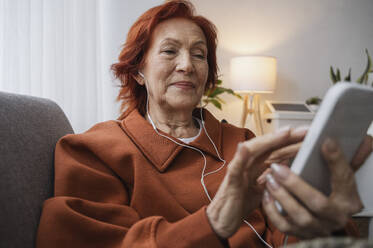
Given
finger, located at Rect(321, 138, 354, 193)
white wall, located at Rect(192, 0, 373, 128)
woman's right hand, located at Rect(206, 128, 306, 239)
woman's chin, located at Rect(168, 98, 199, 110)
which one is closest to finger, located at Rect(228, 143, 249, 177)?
woman's right hand, located at Rect(206, 128, 306, 239)

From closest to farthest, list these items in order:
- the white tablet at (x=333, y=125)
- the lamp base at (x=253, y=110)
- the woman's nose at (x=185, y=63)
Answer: the white tablet at (x=333, y=125) < the woman's nose at (x=185, y=63) < the lamp base at (x=253, y=110)

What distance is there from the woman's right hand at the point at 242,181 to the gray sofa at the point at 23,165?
43 cm

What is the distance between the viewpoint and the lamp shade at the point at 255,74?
8.95 ft

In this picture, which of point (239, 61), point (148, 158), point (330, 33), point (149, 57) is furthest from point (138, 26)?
point (330, 33)

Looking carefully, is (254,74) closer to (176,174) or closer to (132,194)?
(176,174)

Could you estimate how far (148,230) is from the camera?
782 mm

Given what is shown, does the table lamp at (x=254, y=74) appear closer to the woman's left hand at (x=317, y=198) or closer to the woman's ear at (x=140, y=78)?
the woman's ear at (x=140, y=78)

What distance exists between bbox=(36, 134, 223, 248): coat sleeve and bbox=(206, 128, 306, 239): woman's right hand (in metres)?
0.03

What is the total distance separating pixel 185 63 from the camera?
3.88ft

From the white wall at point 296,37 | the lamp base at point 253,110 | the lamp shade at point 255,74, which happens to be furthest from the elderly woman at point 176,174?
the white wall at point 296,37

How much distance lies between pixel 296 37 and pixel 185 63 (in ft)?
8.35

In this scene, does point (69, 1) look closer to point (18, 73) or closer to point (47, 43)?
point (47, 43)

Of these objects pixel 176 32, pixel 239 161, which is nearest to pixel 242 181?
pixel 239 161

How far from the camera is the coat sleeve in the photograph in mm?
740
